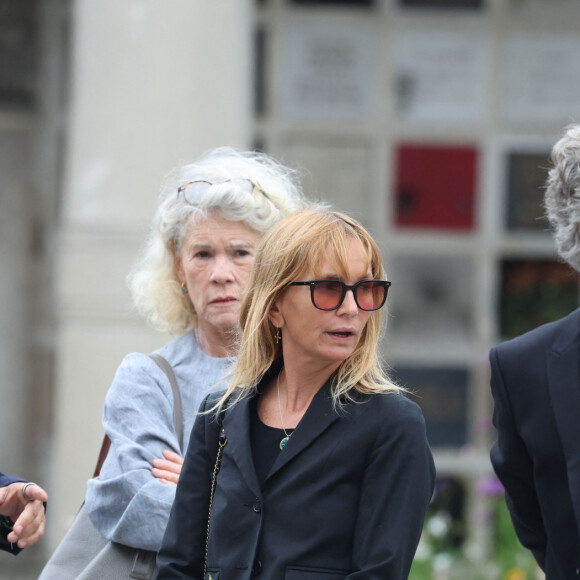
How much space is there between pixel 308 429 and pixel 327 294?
30cm

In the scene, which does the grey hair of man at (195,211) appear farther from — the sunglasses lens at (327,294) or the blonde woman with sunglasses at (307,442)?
the sunglasses lens at (327,294)

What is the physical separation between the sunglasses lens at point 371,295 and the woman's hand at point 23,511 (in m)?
1.18

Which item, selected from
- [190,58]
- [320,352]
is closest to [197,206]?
[320,352]

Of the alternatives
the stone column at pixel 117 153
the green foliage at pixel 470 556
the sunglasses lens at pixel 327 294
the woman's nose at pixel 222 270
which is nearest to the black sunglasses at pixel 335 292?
the sunglasses lens at pixel 327 294

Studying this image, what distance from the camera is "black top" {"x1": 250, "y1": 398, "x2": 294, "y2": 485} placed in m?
2.49

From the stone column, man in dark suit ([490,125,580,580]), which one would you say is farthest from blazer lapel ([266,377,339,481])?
the stone column

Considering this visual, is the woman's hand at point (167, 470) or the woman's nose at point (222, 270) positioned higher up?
the woman's nose at point (222, 270)

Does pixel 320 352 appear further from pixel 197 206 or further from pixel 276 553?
pixel 197 206

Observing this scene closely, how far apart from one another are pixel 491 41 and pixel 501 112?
0.51m

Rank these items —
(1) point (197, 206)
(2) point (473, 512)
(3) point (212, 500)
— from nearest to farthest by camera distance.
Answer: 1. (3) point (212, 500)
2. (1) point (197, 206)
3. (2) point (473, 512)

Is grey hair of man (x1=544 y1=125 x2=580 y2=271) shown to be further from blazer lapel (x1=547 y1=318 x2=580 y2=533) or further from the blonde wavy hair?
the blonde wavy hair

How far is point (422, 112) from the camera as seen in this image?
25.9 feet

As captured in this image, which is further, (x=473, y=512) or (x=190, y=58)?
(x=473, y=512)

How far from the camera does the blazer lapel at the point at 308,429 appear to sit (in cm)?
243
